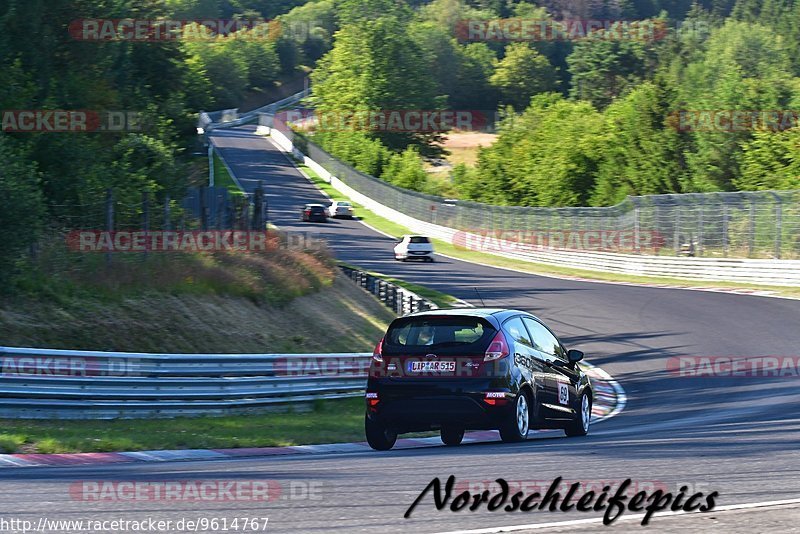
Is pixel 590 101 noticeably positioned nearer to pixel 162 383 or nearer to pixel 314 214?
pixel 314 214

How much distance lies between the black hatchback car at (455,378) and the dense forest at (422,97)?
7979 mm

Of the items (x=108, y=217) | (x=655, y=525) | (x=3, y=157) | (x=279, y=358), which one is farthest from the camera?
(x=108, y=217)

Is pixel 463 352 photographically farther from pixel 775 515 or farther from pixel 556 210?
pixel 556 210

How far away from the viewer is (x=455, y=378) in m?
11.8

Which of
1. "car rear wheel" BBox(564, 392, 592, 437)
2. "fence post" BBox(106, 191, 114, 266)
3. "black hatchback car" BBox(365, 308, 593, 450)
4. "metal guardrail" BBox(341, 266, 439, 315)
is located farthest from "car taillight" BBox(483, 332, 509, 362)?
"metal guardrail" BBox(341, 266, 439, 315)

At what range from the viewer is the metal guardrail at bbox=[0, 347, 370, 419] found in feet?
44.6

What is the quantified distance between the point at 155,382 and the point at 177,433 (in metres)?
1.62

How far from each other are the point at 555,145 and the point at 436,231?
12.7 metres

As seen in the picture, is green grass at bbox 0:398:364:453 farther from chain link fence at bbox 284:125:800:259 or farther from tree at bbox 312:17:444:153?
tree at bbox 312:17:444:153

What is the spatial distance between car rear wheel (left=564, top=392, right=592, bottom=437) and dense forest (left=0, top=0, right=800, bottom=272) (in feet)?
30.0

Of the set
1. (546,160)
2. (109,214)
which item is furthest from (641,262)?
(546,160)

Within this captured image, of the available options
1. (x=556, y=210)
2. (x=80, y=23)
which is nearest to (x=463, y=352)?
(x=80, y=23)

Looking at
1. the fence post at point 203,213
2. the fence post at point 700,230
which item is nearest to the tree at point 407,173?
the fence post at point 700,230

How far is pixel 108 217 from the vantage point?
19.9 m
